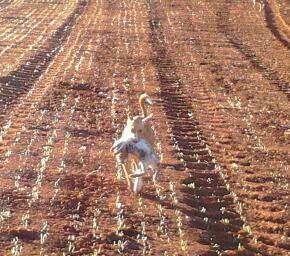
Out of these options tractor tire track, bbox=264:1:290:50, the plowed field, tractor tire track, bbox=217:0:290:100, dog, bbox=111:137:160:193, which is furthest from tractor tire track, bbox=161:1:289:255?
tractor tire track, bbox=264:1:290:50

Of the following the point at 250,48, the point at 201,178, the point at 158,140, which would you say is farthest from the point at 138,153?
the point at 250,48

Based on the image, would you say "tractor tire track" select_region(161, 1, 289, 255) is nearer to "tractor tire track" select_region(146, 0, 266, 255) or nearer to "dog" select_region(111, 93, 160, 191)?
"tractor tire track" select_region(146, 0, 266, 255)

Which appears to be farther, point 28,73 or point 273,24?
point 273,24

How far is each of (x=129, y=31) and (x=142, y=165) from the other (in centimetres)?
1692

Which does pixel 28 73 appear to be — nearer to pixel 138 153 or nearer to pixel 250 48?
pixel 250 48

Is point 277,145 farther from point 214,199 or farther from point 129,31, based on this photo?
point 129,31

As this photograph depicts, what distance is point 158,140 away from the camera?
1135cm

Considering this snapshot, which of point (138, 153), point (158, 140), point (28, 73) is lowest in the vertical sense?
point (28, 73)

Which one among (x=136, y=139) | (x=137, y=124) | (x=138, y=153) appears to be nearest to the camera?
(x=138, y=153)

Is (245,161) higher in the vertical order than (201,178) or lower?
lower

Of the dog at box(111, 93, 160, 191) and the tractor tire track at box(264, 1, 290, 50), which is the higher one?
the dog at box(111, 93, 160, 191)

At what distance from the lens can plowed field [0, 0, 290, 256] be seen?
7652mm

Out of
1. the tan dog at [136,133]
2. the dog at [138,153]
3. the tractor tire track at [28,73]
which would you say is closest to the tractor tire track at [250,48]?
the tractor tire track at [28,73]

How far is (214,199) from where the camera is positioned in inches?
349
